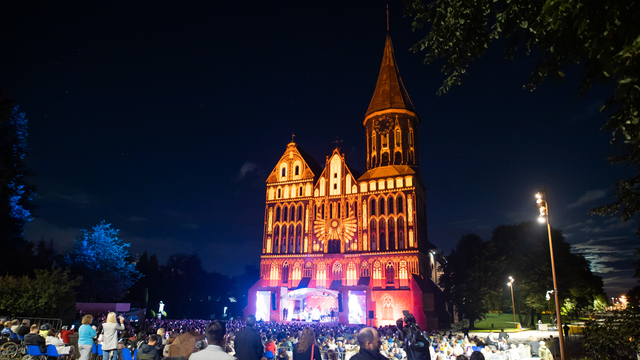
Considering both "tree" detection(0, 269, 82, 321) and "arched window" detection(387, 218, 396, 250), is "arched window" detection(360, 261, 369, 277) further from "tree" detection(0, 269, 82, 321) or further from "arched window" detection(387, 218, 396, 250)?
"tree" detection(0, 269, 82, 321)

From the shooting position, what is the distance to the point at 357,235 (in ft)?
168

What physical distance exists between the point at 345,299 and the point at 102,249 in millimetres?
28603

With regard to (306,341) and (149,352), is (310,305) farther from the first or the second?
(306,341)

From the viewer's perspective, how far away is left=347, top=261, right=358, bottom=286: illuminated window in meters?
49.3

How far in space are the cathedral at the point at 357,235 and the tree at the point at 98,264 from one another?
16454 mm

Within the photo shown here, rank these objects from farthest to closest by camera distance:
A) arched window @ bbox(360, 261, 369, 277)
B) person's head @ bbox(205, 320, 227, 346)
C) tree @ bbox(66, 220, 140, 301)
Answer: arched window @ bbox(360, 261, 369, 277) → tree @ bbox(66, 220, 140, 301) → person's head @ bbox(205, 320, 227, 346)

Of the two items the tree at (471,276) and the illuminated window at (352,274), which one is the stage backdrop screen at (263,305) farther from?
the tree at (471,276)

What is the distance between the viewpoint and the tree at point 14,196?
109 feet

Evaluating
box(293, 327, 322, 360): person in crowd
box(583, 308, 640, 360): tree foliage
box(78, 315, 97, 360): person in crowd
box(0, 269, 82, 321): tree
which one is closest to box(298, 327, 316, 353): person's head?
box(293, 327, 322, 360): person in crowd

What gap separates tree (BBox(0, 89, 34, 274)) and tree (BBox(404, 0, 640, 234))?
3650 cm

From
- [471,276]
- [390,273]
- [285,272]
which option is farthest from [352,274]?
[471,276]

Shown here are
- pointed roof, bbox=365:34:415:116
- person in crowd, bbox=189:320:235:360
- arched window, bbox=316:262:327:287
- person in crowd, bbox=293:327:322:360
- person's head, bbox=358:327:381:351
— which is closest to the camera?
person in crowd, bbox=189:320:235:360

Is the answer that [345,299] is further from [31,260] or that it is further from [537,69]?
[537,69]

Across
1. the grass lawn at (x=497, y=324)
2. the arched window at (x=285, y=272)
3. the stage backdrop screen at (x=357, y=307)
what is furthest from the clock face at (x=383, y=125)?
the grass lawn at (x=497, y=324)
